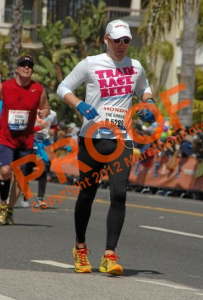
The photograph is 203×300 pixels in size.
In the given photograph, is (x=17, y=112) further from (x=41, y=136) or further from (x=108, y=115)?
Result: (x=41, y=136)

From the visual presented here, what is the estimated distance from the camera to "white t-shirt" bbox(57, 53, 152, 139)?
8.08 meters

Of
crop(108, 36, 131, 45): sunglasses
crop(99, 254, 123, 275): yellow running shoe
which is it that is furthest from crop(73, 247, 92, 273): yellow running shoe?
crop(108, 36, 131, 45): sunglasses

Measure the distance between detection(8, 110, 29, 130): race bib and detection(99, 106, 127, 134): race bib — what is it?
11.2 feet

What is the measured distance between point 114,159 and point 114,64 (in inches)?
31.6

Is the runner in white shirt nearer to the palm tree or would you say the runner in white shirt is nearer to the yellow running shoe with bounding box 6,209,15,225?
the yellow running shoe with bounding box 6,209,15,225

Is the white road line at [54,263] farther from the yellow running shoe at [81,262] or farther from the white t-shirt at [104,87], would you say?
the white t-shirt at [104,87]

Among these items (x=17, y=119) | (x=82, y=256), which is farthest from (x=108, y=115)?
(x=17, y=119)

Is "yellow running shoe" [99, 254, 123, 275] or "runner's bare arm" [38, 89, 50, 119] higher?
"runner's bare arm" [38, 89, 50, 119]

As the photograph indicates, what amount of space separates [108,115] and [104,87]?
234 mm

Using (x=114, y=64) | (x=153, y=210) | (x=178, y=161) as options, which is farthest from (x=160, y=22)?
(x=114, y=64)

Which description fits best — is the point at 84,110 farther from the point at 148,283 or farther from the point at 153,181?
the point at 153,181

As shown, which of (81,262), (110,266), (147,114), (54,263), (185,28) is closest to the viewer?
(110,266)

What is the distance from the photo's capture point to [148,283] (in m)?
7.34

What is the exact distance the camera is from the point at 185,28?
80.9 feet
